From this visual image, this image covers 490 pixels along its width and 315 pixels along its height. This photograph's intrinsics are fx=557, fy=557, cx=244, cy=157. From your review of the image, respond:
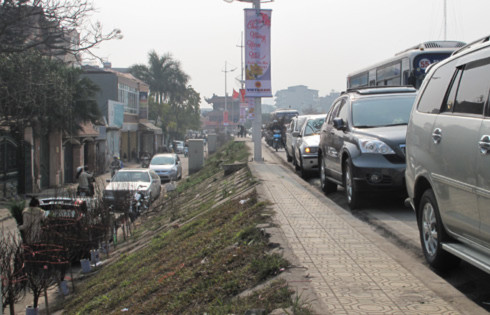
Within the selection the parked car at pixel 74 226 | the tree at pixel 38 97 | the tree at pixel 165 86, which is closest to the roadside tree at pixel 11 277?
the parked car at pixel 74 226

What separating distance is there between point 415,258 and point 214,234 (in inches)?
120

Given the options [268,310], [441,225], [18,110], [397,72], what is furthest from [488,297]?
[18,110]

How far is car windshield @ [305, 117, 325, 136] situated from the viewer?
52.7ft

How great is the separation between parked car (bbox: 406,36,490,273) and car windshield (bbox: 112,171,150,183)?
17.5 meters

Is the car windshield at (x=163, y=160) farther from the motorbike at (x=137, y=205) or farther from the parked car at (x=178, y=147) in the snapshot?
the parked car at (x=178, y=147)

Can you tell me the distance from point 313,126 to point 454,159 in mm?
11621

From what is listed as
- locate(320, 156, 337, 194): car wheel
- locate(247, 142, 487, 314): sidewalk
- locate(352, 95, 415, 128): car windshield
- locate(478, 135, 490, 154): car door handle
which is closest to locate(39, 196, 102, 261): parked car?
locate(247, 142, 487, 314): sidewalk

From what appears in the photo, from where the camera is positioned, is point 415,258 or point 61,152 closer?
point 415,258

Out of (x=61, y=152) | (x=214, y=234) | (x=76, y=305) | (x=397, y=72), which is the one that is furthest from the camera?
(x=61, y=152)

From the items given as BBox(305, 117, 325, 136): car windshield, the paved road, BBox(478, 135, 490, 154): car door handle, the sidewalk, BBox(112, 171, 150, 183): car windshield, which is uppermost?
BBox(305, 117, 325, 136): car windshield

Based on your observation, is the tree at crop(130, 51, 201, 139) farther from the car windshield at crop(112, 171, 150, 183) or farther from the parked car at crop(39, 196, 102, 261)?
the parked car at crop(39, 196, 102, 261)

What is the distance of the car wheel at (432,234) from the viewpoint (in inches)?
207

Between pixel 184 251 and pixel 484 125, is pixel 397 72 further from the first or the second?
pixel 484 125

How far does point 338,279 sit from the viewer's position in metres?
5.04
